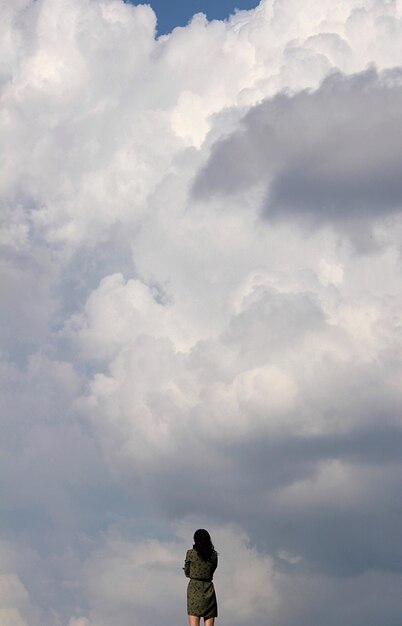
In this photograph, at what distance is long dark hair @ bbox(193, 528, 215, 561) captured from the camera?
4209cm

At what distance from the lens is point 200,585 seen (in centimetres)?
4362

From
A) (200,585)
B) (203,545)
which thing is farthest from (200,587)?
(203,545)

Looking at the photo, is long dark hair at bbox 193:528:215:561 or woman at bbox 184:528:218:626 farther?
woman at bbox 184:528:218:626

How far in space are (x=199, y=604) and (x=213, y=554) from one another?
6.15 ft

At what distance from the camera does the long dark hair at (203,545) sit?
4209 cm

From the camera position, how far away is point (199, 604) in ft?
143

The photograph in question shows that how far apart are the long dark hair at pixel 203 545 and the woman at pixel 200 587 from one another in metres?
0.08

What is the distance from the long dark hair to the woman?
0.28ft

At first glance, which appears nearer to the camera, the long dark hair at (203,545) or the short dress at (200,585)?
the long dark hair at (203,545)

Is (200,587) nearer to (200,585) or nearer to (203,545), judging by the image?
(200,585)

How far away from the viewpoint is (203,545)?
139ft

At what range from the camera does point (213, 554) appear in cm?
4319

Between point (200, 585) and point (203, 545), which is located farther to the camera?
point (200, 585)

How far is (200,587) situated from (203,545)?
2.10 metres
